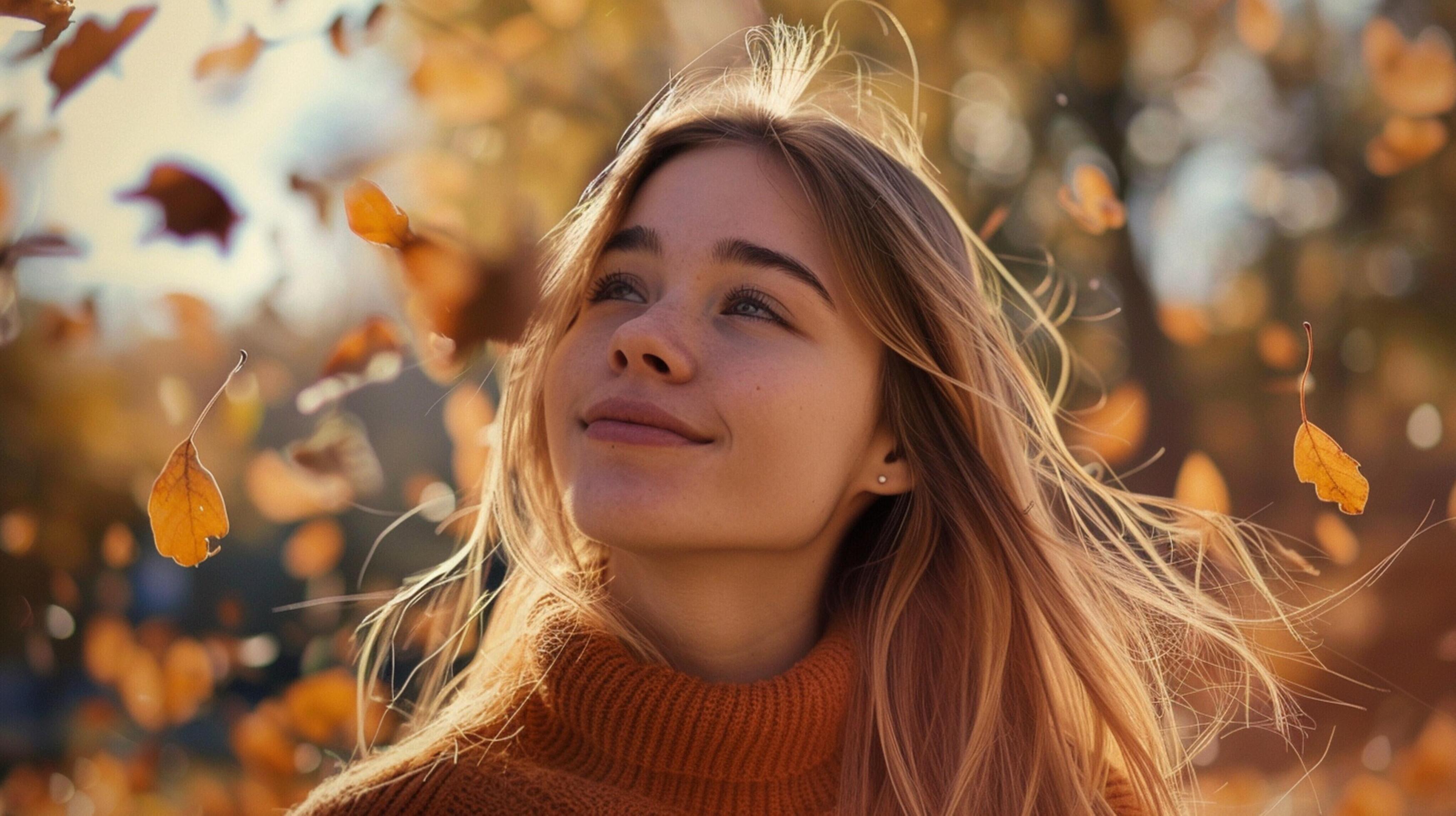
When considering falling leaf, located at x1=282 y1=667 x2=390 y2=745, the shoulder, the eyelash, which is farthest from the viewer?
falling leaf, located at x1=282 y1=667 x2=390 y2=745

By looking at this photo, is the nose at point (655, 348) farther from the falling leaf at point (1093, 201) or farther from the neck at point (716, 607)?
the falling leaf at point (1093, 201)

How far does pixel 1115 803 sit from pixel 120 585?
12.8 feet

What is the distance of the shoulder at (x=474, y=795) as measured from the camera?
1.76 m

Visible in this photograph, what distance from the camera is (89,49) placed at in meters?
2.04

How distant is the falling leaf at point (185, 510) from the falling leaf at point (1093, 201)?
340 centimetres

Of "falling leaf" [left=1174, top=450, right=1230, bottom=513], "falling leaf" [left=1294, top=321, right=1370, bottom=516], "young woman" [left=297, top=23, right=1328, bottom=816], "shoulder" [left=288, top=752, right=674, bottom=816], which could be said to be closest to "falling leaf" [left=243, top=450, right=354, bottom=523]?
"young woman" [left=297, top=23, right=1328, bottom=816]

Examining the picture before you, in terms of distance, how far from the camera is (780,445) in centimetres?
191

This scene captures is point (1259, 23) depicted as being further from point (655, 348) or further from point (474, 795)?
point (474, 795)

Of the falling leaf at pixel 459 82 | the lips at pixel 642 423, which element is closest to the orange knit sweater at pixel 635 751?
the lips at pixel 642 423

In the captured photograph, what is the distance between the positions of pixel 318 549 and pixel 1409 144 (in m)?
4.41

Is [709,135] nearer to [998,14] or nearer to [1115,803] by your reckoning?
[1115,803]

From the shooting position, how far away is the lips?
6.07ft

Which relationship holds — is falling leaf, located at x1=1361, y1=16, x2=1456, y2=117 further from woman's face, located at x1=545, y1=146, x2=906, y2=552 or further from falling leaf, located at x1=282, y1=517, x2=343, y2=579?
falling leaf, located at x1=282, y1=517, x2=343, y2=579

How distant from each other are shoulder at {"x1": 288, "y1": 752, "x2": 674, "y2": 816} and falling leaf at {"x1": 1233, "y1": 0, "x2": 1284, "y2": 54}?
4.14m
